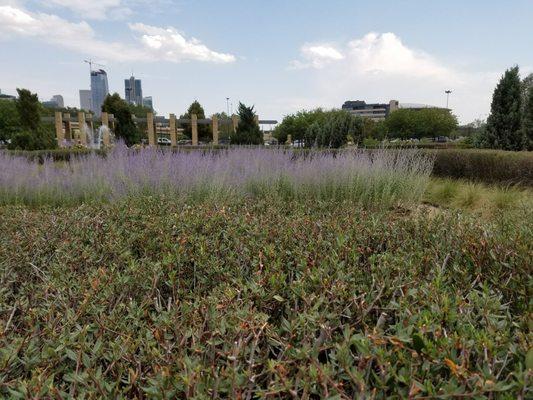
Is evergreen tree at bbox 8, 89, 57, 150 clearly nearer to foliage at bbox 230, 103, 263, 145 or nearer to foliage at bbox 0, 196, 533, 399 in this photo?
foliage at bbox 230, 103, 263, 145

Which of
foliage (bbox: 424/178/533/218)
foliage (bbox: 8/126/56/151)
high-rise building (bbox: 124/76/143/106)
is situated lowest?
foliage (bbox: 424/178/533/218)

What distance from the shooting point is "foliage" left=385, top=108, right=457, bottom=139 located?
6488 centimetres

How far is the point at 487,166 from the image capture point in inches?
322

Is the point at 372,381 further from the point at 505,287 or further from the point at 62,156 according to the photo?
the point at 62,156

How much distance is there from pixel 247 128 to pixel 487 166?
12492mm

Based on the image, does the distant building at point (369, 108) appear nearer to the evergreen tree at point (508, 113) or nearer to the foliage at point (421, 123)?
the foliage at point (421, 123)

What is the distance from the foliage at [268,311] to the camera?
956 millimetres

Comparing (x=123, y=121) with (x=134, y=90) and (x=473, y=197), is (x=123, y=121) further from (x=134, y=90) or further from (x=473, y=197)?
(x=134, y=90)

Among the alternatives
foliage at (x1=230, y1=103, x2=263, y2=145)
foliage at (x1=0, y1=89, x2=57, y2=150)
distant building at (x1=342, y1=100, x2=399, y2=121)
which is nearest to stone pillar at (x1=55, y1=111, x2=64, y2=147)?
foliage at (x1=0, y1=89, x2=57, y2=150)

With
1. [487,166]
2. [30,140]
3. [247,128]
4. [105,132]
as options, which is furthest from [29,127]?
[487,166]

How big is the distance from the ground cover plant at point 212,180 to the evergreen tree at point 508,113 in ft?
28.0

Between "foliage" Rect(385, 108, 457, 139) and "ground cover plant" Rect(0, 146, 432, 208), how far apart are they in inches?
2451

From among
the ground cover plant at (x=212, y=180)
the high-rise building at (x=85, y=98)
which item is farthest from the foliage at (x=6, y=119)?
the high-rise building at (x=85, y=98)

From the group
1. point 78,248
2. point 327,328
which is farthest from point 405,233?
point 78,248
